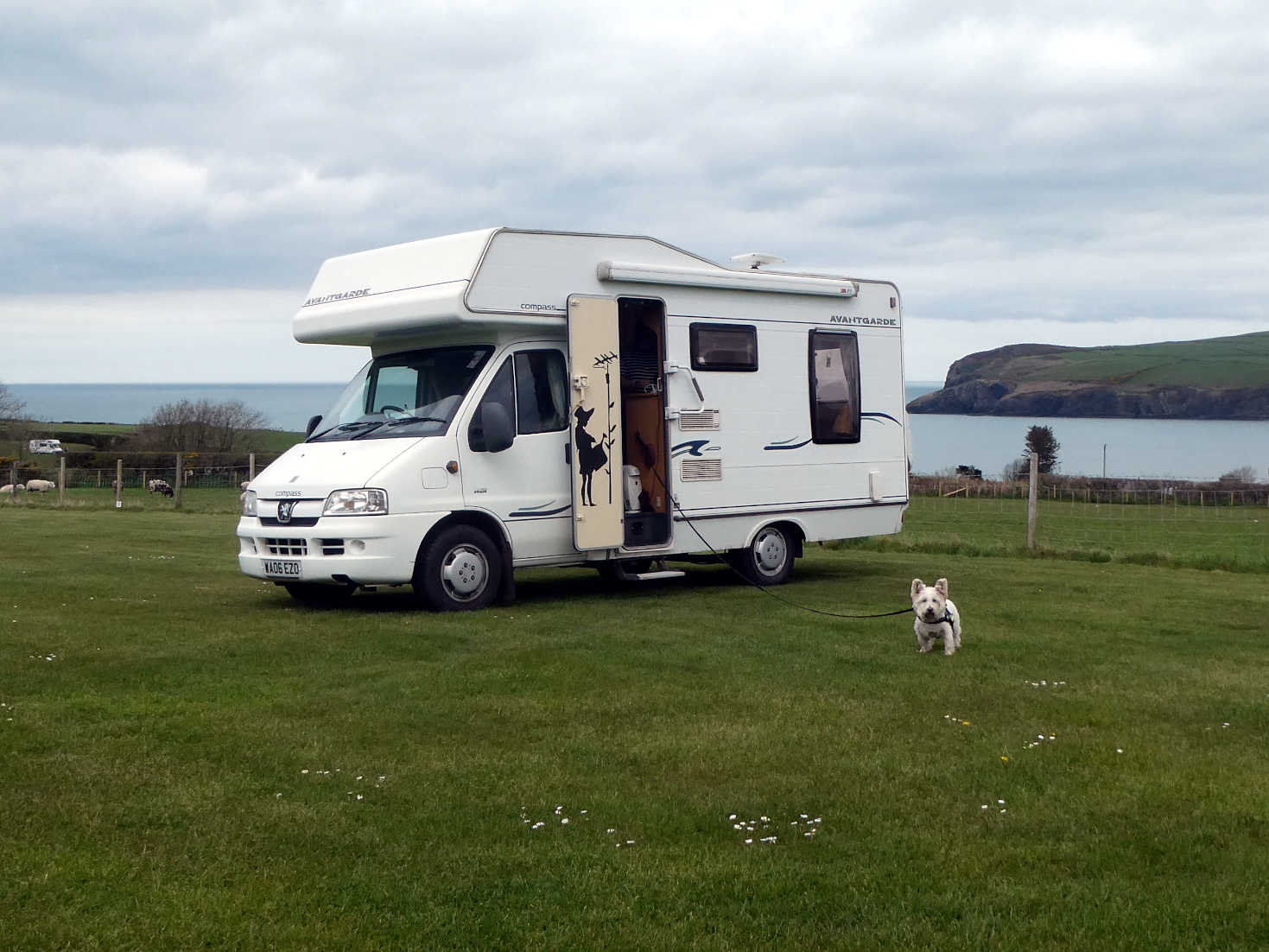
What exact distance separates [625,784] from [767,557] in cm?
824

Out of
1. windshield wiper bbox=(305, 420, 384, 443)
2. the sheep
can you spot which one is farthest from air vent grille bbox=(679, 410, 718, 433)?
the sheep

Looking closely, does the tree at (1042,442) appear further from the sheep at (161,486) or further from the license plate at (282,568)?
the license plate at (282,568)

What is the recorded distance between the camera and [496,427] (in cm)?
1144

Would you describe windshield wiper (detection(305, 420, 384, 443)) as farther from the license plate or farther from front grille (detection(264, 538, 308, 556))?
the license plate

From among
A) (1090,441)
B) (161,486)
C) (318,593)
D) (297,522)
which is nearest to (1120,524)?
(318,593)

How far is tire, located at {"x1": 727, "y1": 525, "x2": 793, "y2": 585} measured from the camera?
13.8 meters

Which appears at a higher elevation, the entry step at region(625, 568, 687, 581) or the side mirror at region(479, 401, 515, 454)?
the side mirror at region(479, 401, 515, 454)

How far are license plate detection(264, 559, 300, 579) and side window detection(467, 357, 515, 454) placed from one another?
1781mm

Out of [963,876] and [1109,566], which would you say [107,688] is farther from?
[1109,566]

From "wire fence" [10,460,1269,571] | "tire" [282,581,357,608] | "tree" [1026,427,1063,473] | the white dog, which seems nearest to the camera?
the white dog

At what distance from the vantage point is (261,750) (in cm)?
640

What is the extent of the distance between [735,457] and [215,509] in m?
19.6

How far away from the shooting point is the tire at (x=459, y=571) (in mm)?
11328

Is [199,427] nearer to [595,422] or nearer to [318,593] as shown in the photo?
[318,593]
